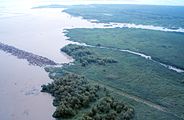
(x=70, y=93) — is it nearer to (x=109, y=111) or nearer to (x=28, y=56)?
(x=109, y=111)

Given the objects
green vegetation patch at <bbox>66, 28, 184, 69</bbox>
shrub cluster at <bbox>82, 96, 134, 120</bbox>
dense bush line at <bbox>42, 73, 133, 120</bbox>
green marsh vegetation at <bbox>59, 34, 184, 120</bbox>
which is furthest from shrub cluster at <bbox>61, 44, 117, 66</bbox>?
shrub cluster at <bbox>82, 96, 134, 120</bbox>

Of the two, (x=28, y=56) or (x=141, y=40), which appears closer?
(x=28, y=56)

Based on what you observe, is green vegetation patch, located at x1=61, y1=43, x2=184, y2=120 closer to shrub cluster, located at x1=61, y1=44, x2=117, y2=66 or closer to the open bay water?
shrub cluster, located at x1=61, y1=44, x2=117, y2=66

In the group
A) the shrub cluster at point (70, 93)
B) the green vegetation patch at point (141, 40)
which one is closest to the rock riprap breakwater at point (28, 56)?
the shrub cluster at point (70, 93)

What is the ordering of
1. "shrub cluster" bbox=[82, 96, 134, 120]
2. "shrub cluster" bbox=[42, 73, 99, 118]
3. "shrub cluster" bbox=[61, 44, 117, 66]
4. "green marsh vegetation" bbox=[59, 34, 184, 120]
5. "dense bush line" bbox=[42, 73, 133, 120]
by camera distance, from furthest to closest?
"shrub cluster" bbox=[61, 44, 117, 66] → "green marsh vegetation" bbox=[59, 34, 184, 120] → "shrub cluster" bbox=[42, 73, 99, 118] → "dense bush line" bbox=[42, 73, 133, 120] → "shrub cluster" bbox=[82, 96, 134, 120]

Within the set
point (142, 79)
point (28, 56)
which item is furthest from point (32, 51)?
point (142, 79)
